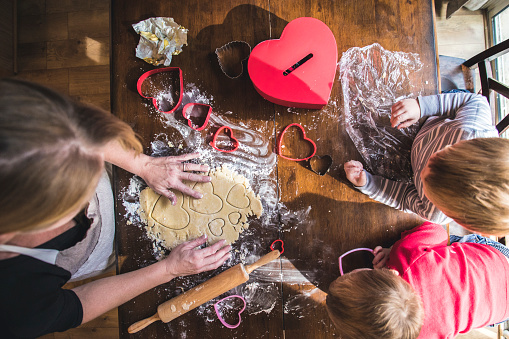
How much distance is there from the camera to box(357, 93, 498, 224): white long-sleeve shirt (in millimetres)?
935

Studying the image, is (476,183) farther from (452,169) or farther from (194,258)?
(194,258)

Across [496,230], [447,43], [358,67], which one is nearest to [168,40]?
[358,67]

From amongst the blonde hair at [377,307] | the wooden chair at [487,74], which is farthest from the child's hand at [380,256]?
the wooden chair at [487,74]

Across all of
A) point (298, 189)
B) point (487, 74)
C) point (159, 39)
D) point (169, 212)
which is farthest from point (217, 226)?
point (487, 74)

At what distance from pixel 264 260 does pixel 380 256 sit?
417mm

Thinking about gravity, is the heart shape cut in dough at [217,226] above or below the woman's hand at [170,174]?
below

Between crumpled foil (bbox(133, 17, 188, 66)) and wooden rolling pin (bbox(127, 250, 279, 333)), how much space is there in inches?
31.2

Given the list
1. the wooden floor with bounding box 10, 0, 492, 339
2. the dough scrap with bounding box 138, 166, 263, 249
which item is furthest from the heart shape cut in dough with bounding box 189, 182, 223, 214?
the wooden floor with bounding box 10, 0, 492, 339

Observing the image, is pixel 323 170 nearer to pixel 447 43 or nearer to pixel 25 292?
pixel 25 292

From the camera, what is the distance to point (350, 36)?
1.02m

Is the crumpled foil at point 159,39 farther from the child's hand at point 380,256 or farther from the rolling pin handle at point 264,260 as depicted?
the child's hand at point 380,256

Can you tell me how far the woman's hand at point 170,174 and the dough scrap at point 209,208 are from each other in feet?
0.11

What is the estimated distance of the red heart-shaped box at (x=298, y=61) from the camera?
0.94m

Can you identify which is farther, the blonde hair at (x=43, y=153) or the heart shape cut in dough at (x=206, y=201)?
the heart shape cut in dough at (x=206, y=201)
